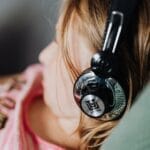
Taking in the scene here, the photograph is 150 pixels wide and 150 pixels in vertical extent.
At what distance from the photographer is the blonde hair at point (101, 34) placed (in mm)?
857

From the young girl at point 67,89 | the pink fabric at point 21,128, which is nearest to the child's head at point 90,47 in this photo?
the young girl at point 67,89

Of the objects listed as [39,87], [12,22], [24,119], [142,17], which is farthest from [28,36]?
[142,17]

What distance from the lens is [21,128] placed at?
41.3 inches

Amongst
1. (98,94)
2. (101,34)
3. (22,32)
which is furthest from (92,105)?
(22,32)

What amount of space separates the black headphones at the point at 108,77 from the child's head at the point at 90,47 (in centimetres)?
3

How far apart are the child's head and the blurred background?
1.05 ft

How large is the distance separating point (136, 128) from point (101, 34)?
0.60ft

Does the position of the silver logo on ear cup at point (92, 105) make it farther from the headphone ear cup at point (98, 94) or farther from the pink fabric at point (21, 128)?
the pink fabric at point (21, 128)

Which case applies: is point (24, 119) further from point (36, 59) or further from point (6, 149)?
point (36, 59)

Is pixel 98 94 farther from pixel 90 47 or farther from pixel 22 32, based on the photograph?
pixel 22 32

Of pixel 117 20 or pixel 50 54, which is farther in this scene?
pixel 50 54

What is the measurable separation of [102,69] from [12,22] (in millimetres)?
551

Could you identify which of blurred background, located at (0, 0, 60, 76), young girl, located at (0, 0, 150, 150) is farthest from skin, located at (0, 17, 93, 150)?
blurred background, located at (0, 0, 60, 76)

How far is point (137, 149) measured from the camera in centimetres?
83
